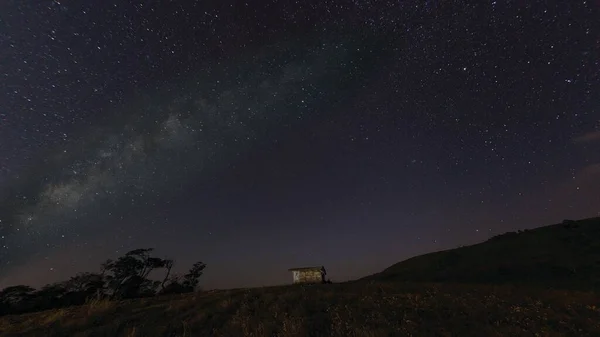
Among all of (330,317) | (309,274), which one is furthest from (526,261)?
(330,317)

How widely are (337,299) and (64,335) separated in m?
8.45

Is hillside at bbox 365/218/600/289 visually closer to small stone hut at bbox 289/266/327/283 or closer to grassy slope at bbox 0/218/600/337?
small stone hut at bbox 289/266/327/283

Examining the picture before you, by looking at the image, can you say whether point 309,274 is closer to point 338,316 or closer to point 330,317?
point 330,317

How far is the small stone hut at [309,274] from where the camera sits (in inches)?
1697

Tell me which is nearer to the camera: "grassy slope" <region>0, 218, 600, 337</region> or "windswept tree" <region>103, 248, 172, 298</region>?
"grassy slope" <region>0, 218, 600, 337</region>

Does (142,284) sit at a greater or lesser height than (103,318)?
greater

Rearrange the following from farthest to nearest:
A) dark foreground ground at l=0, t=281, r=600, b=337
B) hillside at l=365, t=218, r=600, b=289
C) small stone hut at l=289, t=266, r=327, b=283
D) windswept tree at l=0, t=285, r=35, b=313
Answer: small stone hut at l=289, t=266, r=327, b=283 < windswept tree at l=0, t=285, r=35, b=313 < hillside at l=365, t=218, r=600, b=289 < dark foreground ground at l=0, t=281, r=600, b=337

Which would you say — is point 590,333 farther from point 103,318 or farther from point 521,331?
point 103,318

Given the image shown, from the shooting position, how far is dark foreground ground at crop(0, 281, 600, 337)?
343 inches

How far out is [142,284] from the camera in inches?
2165

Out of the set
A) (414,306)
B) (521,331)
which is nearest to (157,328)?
(414,306)

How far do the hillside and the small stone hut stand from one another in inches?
307

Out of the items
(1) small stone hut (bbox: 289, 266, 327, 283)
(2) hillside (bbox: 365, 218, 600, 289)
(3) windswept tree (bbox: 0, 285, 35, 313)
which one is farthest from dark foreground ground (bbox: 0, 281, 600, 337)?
(3) windswept tree (bbox: 0, 285, 35, 313)

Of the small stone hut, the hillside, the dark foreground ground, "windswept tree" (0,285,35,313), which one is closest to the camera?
the dark foreground ground
